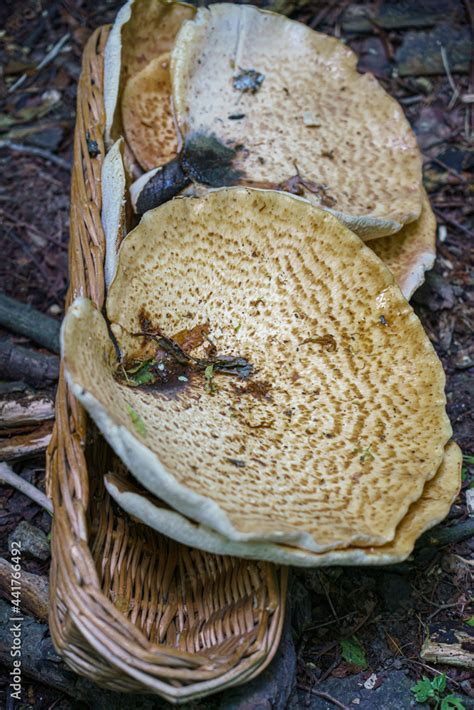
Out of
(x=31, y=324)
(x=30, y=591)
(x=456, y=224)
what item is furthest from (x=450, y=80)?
(x=30, y=591)

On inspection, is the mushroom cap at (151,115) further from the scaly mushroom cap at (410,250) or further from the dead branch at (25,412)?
the dead branch at (25,412)

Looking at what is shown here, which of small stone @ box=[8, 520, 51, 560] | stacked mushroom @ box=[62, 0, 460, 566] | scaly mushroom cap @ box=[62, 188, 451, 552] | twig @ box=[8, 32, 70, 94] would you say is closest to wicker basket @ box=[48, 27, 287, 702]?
stacked mushroom @ box=[62, 0, 460, 566]

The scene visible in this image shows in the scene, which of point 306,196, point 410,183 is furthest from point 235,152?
point 410,183

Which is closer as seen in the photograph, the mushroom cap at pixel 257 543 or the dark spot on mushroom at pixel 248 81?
the mushroom cap at pixel 257 543

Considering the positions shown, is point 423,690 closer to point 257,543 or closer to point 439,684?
point 439,684

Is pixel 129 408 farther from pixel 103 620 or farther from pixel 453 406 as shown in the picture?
pixel 453 406

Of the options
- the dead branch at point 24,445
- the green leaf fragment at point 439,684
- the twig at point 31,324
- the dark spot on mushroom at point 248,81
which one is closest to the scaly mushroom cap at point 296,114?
the dark spot on mushroom at point 248,81

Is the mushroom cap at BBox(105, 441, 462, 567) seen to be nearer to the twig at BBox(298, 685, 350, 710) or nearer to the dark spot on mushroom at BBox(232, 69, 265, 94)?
the twig at BBox(298, 685, 350, 710)
